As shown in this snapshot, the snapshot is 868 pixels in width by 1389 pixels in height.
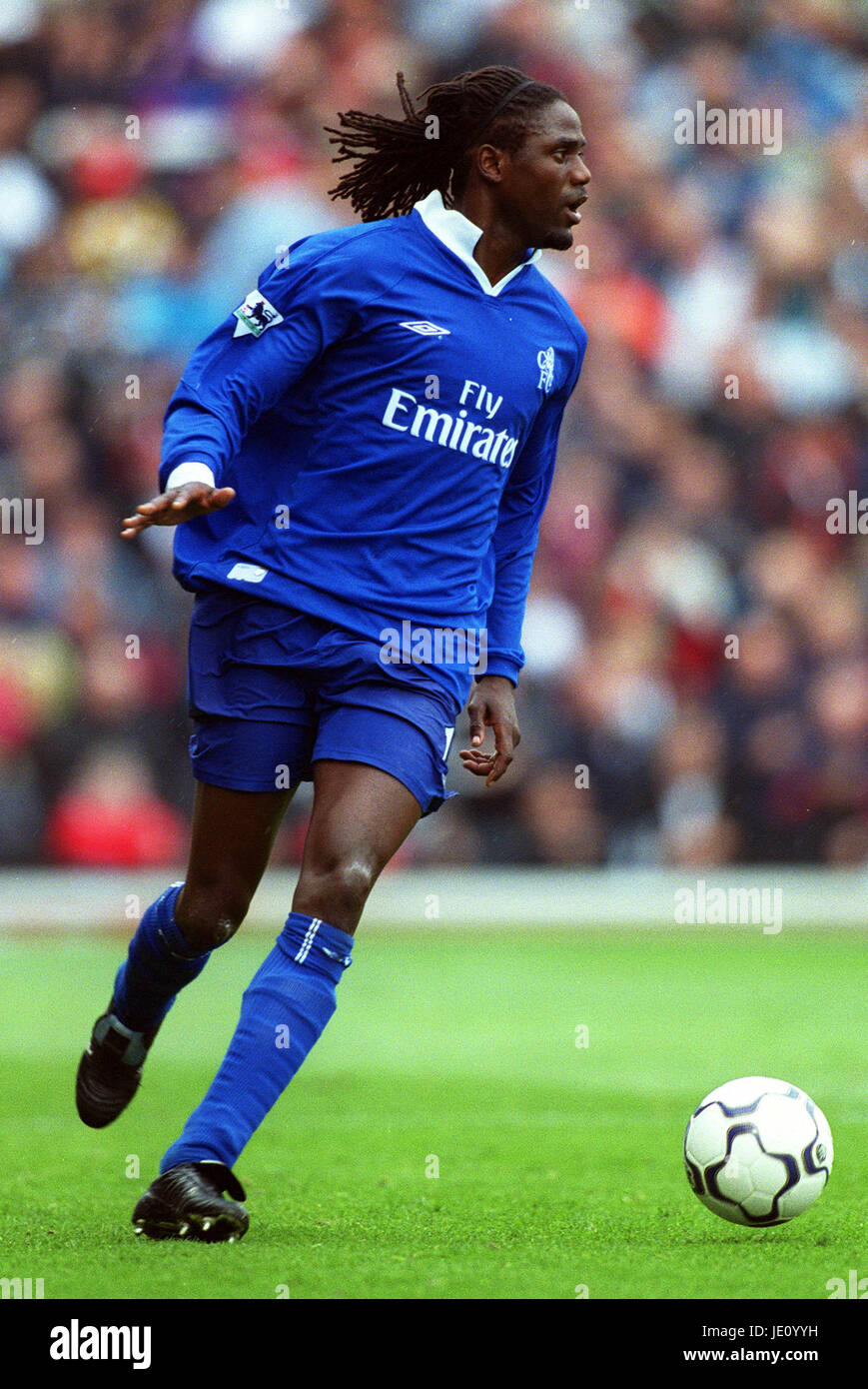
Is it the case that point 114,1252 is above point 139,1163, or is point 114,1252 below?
below

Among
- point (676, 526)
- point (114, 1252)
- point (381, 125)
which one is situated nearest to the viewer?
point (114, 1252)

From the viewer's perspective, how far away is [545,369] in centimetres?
473

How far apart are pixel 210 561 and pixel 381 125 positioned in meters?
1.22

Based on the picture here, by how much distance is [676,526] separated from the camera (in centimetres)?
1212

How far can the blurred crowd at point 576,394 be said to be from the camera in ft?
38.0

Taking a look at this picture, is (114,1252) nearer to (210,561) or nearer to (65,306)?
(210,561)

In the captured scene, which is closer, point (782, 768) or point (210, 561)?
point (210, 561)

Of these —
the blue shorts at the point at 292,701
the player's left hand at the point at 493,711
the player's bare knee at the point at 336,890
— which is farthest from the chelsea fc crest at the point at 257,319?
the player's bare knee at the point at 336,890

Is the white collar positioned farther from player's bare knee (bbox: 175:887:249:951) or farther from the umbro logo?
player's bare knee (bbox: 175:887:249:951)

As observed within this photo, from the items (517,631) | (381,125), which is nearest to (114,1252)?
(517,631)

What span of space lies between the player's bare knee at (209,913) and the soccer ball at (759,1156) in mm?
1132

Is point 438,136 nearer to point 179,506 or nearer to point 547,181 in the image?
point 547,181

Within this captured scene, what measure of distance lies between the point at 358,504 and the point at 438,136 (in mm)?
990

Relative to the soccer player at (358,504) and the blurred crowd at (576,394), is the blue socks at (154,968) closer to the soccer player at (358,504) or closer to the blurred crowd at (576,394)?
the soccer player at (358,504)
